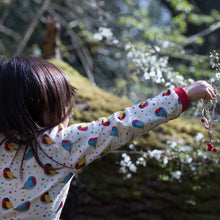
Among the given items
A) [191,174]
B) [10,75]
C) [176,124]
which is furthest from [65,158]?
[176,124]

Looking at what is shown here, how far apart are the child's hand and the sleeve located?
2 cm

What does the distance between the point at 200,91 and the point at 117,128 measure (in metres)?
0.31

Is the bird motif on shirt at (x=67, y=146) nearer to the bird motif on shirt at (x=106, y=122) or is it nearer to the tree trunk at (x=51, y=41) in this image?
the bird motif on shirt at (x=106, y=122)

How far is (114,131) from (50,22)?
3.37 meters

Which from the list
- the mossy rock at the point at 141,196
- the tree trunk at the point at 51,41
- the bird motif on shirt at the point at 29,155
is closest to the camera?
the bird motif on shirt at the point at 29,155

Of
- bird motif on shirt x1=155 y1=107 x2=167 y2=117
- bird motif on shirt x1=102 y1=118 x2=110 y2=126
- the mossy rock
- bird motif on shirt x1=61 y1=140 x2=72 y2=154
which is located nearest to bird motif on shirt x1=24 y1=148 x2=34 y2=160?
bird motif on shirt x1=61 y1=140 x2=72 y2=154

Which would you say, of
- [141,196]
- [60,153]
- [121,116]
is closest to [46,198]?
[60,153]

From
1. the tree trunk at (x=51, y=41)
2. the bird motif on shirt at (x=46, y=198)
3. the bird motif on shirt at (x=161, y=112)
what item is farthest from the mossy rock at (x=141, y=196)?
the tree trunk at (x=51, y=41)

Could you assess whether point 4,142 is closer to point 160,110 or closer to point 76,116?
point 160,110

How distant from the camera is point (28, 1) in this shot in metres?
5.70

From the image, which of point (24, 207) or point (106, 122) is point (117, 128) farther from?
point (24, 207)

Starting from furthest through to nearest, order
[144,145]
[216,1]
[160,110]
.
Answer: [216,1]
[144,145]
[160,110]

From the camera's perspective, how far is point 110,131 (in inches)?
39.3

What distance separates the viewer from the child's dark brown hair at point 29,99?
1.05 metres
